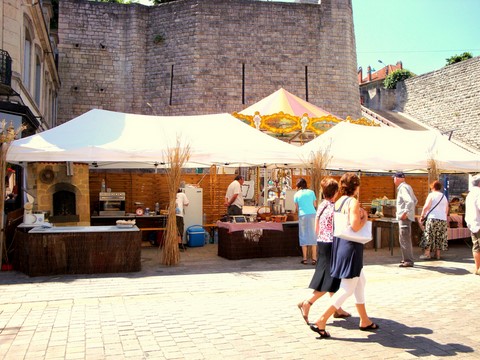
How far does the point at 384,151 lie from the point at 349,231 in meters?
6.13

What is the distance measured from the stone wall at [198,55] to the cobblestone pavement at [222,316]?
706 inches

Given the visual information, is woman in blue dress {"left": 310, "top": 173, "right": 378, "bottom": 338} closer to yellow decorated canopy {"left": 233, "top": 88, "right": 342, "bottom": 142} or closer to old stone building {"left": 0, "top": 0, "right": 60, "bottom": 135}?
yellow decorated canopy {"left": 233, "top": 88, "right": 342, "bottom": 142}

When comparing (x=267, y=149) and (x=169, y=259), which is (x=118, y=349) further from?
(x=267, y=149)

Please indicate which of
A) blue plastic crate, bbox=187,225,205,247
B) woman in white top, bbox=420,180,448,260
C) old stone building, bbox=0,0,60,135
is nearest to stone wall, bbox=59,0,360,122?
old stone building, bbox=0,0,60,135

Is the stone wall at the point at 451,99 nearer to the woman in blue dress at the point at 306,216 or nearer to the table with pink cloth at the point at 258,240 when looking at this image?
the table with pink cloth at the point at 258,240

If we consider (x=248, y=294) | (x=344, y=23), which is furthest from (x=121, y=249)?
(x=344, y=23)

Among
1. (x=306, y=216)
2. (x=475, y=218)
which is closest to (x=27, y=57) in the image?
(x=306, y=216)

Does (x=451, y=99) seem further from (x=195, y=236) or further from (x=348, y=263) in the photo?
(x=348, y=263)

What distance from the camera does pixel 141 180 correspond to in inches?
461

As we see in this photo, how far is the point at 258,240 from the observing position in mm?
8602

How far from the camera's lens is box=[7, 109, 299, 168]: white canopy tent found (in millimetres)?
7820

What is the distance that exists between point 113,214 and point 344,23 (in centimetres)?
1937

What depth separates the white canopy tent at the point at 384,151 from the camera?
372 inches

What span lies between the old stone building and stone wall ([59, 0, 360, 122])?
13.9 ft
